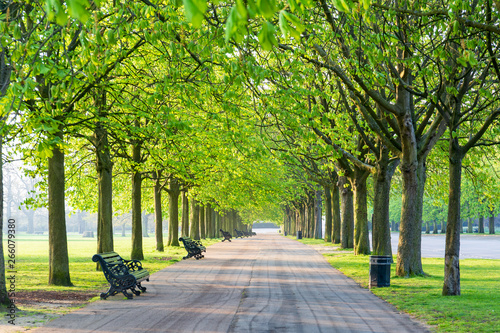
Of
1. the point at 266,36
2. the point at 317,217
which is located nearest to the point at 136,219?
the point at 266,36

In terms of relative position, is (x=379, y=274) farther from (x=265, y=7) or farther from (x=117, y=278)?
(x=265, y=7)

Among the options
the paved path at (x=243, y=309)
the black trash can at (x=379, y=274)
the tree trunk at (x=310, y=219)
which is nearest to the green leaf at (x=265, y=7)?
the paved path at (x=243, y=309)

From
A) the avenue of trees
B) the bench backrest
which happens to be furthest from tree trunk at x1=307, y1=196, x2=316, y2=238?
the bench backrest

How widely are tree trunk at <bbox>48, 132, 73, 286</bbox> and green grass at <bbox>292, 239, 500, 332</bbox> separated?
8437 millimetres

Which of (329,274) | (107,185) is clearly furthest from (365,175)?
(107,185)

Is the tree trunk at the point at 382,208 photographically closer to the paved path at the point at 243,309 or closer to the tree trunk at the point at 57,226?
the paved path at the point at 243,309

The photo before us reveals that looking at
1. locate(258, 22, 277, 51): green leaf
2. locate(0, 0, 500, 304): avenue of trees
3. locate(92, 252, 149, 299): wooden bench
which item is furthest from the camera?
locate(92, 252, 149, 299): wooden bench

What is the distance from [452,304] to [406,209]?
17.8 feet

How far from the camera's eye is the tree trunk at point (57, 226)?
13844 millimetres

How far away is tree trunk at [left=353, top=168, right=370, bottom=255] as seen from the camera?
2611cm

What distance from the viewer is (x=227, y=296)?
481 inches

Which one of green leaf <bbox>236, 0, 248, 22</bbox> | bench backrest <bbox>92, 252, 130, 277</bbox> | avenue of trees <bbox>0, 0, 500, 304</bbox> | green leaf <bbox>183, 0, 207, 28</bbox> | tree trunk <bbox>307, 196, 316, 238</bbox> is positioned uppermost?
avenue of trees <bbox>0, 0, 500, 304</bbox>

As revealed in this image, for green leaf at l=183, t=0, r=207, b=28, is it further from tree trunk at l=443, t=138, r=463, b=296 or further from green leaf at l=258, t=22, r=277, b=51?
tree trunk at l=443, t=138, r=463, b=296

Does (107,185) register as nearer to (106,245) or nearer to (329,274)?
(106,245)
